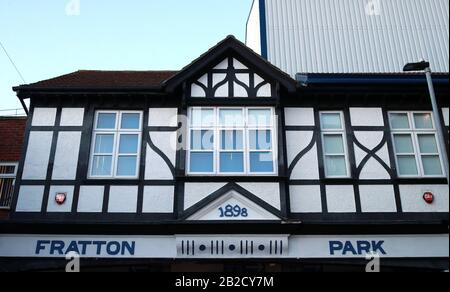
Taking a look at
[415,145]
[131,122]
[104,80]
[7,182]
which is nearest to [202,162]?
[131,122]

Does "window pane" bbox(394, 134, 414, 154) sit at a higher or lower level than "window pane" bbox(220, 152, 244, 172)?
higher

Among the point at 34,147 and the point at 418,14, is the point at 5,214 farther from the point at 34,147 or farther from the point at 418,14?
the point at 418,14

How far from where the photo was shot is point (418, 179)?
10.2 m

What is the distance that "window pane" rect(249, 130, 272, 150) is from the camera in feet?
34.1

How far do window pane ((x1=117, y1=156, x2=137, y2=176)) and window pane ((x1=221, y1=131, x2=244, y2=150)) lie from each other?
2235 mm

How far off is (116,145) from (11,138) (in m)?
4.83

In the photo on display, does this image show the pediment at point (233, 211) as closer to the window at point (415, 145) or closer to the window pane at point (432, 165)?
the window at point (415, 145)

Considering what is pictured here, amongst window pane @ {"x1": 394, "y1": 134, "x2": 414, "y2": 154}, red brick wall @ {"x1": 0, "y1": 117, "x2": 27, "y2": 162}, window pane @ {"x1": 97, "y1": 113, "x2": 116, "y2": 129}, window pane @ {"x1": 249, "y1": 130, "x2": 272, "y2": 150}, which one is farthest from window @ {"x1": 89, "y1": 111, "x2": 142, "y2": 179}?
window pane @ {"x1": 394, "y1": 134, "x2": 414, "y2": 154}

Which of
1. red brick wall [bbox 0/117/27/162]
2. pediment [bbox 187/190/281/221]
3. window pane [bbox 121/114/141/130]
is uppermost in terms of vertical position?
red brick wall [bbox 0/117/27/162]

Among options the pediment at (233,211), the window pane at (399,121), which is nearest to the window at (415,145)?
the window pane at (399,121)

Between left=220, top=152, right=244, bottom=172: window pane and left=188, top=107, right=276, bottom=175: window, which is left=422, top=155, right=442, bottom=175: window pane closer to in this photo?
left=188, top=107, right=276, bottom=175: window

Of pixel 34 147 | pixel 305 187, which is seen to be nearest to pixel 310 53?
pixel 305 187

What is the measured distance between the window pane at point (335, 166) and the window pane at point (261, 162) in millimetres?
1465

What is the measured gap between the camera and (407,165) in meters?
10.5
